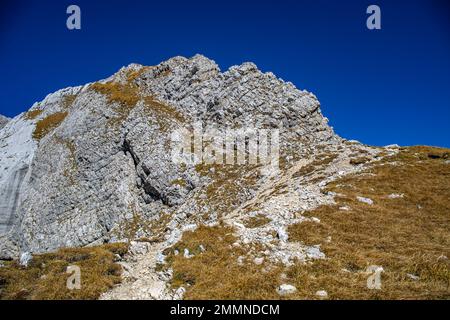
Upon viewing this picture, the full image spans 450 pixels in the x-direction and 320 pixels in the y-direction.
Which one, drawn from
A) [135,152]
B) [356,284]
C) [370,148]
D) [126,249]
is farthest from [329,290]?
[135,152]

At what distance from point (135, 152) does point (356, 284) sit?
53.7 metres

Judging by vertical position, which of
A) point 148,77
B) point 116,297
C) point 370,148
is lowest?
point 116,297

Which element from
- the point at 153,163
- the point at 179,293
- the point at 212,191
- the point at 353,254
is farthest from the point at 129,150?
the point at 353,254

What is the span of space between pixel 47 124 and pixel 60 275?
8845 cm

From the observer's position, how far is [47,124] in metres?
88.6

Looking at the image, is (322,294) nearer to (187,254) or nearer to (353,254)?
(353,254)

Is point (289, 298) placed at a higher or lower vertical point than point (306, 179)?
lower

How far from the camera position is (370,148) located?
47562mm

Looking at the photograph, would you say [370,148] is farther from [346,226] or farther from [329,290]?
[329,290]

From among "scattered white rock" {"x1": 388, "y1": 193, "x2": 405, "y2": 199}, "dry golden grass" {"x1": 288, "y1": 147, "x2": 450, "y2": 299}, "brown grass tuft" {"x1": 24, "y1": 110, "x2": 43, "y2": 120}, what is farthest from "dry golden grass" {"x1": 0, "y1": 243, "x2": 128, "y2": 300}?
"brown grass tuft" {"x1": 24, "y1": 110, "x2": 43, "y2": 120}

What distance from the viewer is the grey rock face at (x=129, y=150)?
53688 mm

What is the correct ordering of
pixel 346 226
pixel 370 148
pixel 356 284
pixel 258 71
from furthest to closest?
pixel 258 71 → pixel 370 148 → pixel 346 226 → pixel 356 284

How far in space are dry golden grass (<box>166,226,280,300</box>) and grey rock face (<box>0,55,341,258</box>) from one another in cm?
2609

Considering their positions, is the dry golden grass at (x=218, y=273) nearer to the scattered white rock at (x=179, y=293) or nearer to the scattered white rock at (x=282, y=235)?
the scattered white rock at (x=179, y=293)
